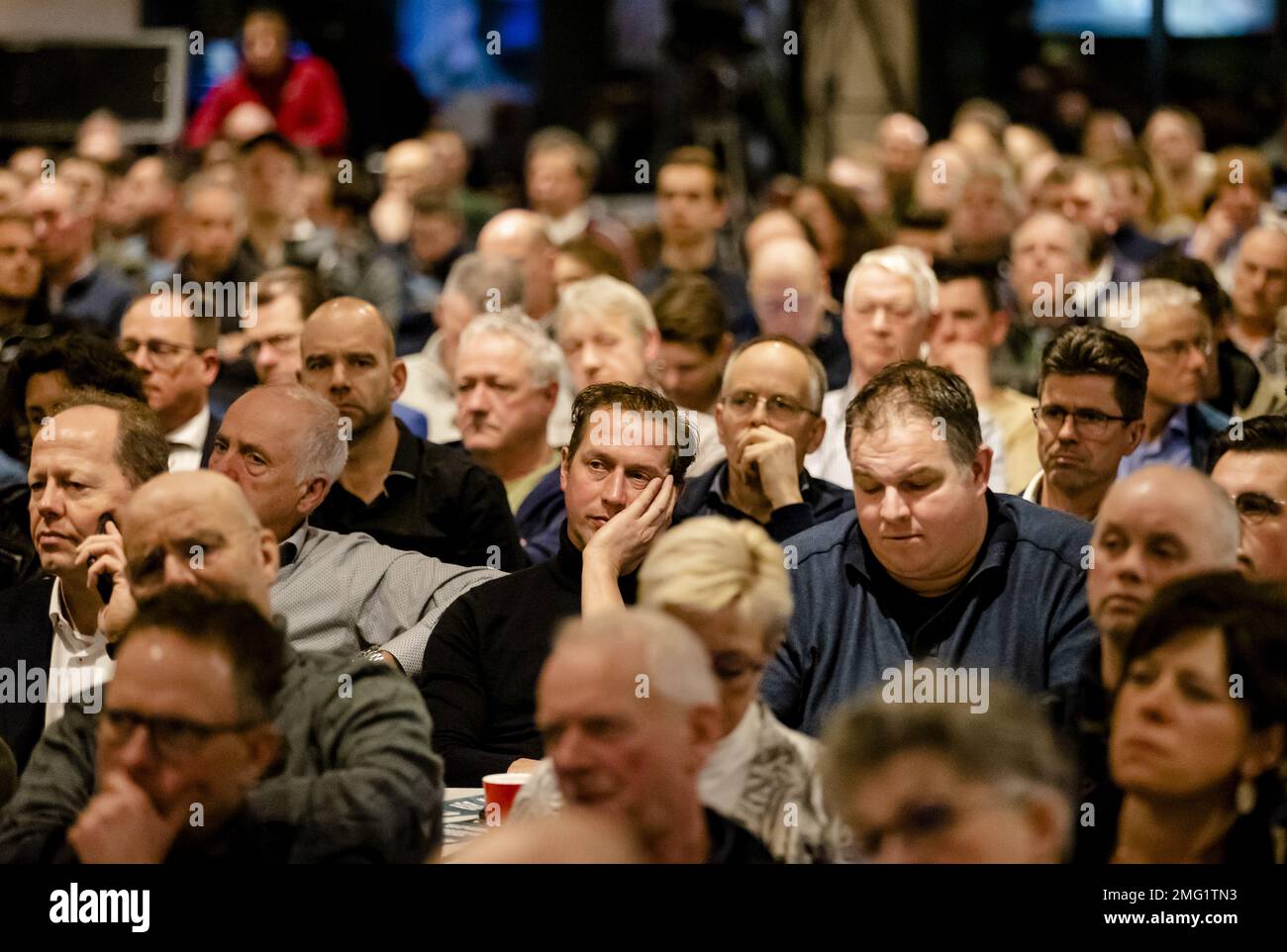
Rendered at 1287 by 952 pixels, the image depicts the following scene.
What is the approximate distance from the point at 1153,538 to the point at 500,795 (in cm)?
95

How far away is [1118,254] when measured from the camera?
23.4 feet

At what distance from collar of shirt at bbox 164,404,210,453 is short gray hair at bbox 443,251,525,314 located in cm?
111

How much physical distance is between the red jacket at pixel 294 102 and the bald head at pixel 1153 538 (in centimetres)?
693

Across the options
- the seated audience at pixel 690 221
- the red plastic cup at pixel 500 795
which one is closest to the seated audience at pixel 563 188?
the seated audience at pixel 690 221

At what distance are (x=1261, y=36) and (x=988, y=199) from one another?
4502 millimetres

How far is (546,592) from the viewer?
334cm

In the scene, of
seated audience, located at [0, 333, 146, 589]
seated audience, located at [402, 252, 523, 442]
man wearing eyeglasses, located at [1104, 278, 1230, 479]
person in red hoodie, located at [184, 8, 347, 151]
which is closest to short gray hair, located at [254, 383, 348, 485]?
seated audience, located at [0, 333, 146, 589]

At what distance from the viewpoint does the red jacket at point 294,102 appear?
897 centimetres

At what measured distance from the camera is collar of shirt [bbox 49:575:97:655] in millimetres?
3230

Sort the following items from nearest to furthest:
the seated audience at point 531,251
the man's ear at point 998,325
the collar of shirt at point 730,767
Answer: the collar of shirt at point 730,767 → the man's ear at point 998,325 → the seated audience at point 531,251

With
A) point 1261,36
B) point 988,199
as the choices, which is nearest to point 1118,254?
point 988,199

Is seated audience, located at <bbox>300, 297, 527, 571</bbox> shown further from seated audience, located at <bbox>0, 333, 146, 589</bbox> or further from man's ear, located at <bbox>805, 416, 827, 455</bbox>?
man's ear, located at <bbox>805, 416, 827, 455</bbox>

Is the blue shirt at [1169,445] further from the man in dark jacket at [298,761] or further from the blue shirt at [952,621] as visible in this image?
the man in dark jacket at [298,761]

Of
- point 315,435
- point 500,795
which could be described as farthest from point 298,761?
point 315,435
